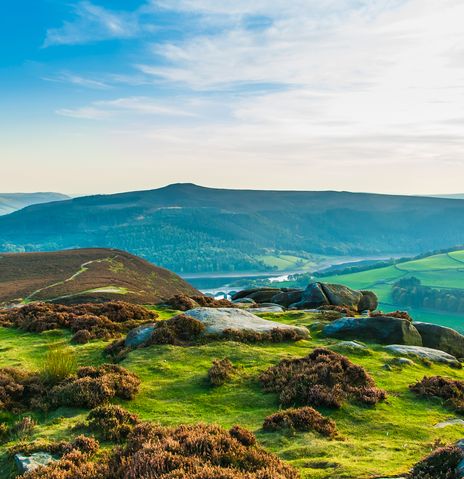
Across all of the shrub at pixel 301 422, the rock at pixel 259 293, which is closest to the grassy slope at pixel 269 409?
the shrub at pixel 301 422

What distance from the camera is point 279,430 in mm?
13734

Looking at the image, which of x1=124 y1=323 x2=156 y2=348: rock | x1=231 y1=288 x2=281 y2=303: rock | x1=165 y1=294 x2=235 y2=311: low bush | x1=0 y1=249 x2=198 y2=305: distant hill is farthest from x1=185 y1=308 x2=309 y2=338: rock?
x1=0 y1=249 x2=198 y2=305: distant hill

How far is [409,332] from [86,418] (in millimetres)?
21031

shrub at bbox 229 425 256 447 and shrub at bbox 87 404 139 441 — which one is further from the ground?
shrub at bbox 229 425 256 447

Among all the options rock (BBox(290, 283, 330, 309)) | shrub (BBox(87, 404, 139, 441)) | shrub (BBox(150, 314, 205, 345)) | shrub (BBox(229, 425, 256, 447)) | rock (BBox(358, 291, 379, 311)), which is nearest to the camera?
shrub (BBox(229, 425, 256, 447))

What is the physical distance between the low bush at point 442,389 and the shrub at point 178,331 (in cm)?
1104

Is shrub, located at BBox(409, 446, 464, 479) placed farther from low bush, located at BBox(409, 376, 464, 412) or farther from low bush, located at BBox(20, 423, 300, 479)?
low bush, located at BBox(409, 376, 464, 412)

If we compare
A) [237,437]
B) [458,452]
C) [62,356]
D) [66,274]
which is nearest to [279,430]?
[237,437]

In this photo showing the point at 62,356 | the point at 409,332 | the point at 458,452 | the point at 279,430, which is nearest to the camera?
the point at 458,452

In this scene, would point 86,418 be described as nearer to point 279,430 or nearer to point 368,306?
point 279,430

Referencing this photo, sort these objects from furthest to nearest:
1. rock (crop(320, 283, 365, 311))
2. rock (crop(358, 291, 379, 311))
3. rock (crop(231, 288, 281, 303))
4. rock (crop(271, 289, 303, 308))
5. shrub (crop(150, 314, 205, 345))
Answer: rock (crop(231, 288, 281, 303)), rock (crop(271, 289, 303, 308)), rock (crop(358, 291, 379, 311)), rock (crop(320, 283, 365, 311)), shrub (crop(150, 314, 205, 345))

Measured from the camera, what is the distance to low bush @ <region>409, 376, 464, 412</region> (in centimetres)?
1730

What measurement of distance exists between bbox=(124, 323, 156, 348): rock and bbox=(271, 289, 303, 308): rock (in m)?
26.7

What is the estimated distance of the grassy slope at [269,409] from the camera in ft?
38.9
